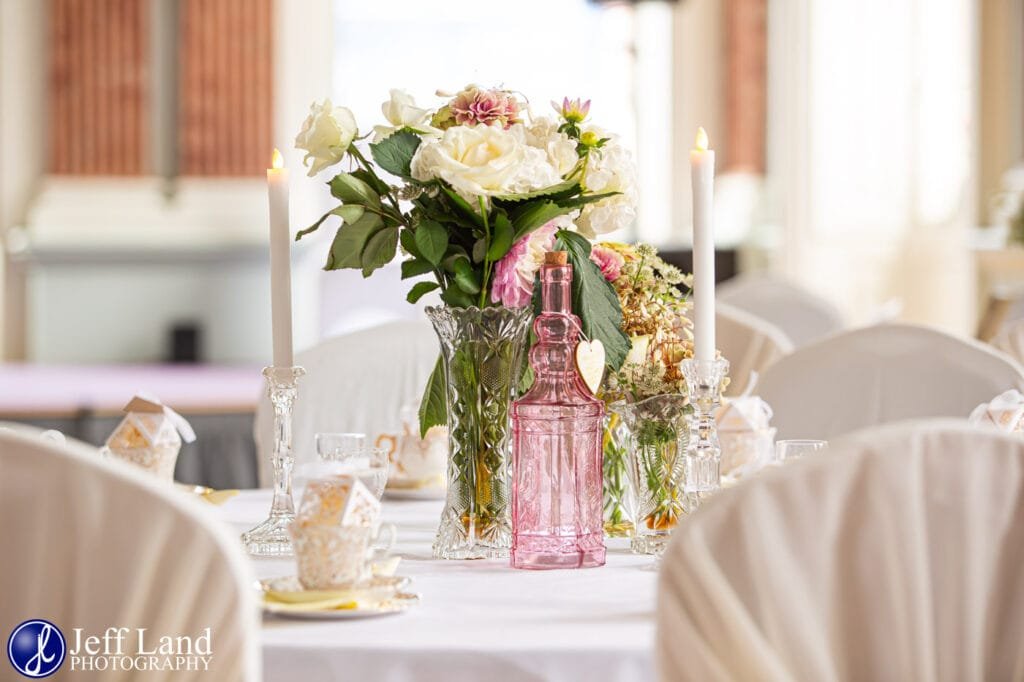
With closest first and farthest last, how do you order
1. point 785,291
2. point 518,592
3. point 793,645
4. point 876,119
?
point 793,645 < point 518,592 < point 785,291 < point 876,119

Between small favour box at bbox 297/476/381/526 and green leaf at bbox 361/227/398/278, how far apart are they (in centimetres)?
30

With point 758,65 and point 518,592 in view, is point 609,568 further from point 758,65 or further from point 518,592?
point 758,65

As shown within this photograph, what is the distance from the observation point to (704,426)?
133 centimetres

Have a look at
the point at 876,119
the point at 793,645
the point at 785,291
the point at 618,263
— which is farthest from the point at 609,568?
the point at 876,119

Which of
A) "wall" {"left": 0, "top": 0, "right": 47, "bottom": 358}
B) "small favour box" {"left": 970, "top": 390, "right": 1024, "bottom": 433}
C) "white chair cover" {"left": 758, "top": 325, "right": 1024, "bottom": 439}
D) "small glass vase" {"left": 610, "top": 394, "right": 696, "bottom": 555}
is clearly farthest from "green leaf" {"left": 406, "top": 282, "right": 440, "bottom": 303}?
"wall" {"left": 0, "top": 0, "right": 47, "bottom": 358}

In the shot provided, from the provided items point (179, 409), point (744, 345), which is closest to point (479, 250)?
point (744, 345)

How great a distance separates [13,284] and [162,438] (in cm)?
562

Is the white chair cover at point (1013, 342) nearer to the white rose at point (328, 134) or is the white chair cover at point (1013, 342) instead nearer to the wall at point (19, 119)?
the white rose at point (328, 134)

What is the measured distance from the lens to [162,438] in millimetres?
1595

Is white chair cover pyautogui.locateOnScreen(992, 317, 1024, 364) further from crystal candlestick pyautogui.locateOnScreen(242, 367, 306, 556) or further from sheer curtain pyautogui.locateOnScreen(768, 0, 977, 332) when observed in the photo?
sheer curtain pyautogui.locateOnScreen(768, 0, 977, 332)

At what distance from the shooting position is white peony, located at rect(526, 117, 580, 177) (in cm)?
136

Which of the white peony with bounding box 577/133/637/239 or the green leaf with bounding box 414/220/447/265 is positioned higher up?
the white peony with bounding box 577/133/637/239

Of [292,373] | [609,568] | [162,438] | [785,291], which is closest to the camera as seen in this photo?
[609,568]

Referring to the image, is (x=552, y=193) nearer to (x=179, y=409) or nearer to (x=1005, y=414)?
(x=1005, y=414)
